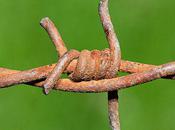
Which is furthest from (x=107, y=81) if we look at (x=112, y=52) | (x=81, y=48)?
(x=81, y=48)

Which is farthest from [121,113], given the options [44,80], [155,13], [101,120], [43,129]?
[44,80]

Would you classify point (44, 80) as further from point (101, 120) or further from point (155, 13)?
point (155, 13)

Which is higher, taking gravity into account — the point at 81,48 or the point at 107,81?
the point at 81,48

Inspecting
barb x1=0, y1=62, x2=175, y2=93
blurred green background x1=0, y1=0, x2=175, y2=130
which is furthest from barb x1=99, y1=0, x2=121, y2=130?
blurred green background x1=0, y1=0, x2=175, y2=130

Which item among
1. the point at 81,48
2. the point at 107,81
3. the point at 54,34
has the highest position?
the point at 81,48

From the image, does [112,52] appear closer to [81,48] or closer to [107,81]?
[107,81]

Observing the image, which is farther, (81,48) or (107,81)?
(81,48)

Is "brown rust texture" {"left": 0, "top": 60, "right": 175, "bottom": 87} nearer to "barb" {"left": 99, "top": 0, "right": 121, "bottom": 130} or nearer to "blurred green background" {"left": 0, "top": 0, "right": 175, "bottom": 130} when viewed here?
"barb" {"left": 99, "top": 0, "right": 121, "bottom": 130}

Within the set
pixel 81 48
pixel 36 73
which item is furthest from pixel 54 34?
pixel 81 48

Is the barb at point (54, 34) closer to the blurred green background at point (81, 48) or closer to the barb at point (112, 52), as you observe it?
the barb at point (112, 52)
